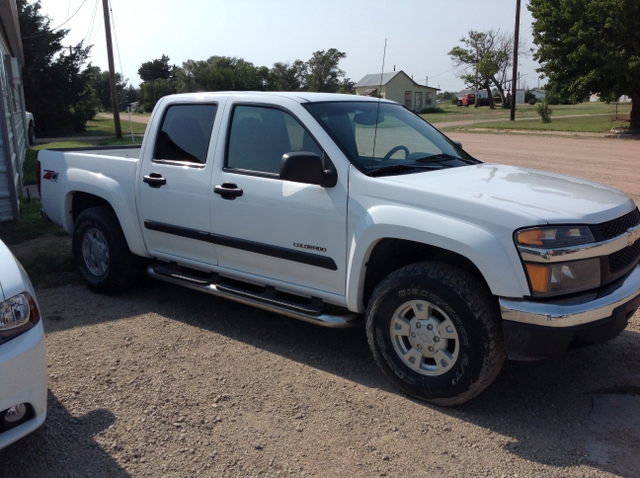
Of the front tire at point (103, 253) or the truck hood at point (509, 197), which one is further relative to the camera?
the front tire at point (103, 253)


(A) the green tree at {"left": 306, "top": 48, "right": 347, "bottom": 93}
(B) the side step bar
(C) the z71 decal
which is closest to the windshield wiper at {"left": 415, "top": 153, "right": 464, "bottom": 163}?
(B) the side step bar

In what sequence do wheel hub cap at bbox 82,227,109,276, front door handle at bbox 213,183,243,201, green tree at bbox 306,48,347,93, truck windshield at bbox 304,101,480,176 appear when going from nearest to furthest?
1. truck windshield at bbox 304,101,480,176
2. front door handle at bbox 213,183,243,201
3. wheel hub cap at bbox 82,227,109,276
4. green tree at bbox 306,48,347,93

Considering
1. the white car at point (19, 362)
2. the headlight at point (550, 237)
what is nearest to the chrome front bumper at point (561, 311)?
the headlight at point (550, 237)

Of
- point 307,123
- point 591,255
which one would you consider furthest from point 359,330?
point 591,255

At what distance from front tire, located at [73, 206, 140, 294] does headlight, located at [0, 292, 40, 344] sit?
97.0 inches

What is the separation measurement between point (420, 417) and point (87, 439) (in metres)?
1.90

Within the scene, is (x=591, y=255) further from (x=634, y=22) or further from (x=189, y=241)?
(x=634, y=22)

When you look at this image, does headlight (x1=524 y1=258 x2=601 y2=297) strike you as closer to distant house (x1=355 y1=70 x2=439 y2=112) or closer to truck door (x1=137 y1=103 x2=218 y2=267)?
truck door (x1=137 y1=103 x2=218 y2=267)

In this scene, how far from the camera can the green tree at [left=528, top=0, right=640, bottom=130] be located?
76.0 feet

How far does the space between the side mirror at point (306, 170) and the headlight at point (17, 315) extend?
5.48ft

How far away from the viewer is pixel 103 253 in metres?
5.88

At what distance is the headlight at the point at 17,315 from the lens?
307 centimetres

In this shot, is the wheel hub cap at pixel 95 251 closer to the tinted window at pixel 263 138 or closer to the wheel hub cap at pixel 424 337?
the tinted window at pixel 263 138

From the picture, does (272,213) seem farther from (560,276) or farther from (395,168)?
(560,276)
